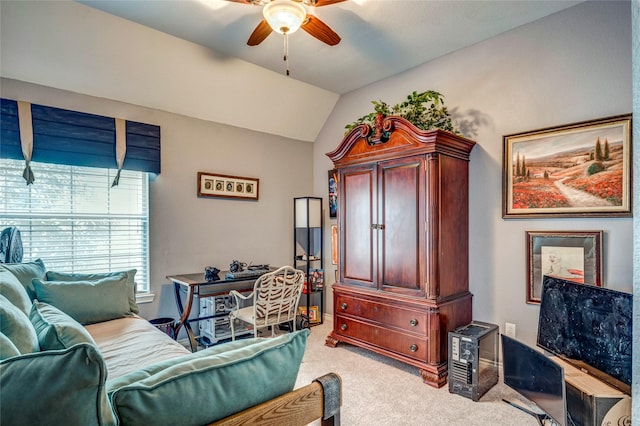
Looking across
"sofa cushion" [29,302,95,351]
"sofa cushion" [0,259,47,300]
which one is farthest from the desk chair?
"sofa cushion" [29,302,95,351]

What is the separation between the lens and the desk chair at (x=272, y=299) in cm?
323

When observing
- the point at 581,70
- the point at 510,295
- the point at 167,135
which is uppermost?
the point at 581,70

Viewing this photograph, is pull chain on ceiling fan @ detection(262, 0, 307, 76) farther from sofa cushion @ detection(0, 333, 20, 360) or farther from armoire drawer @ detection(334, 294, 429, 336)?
armoire drawer @ detection(334, 294, 429, 336)

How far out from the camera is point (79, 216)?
10.2 feet

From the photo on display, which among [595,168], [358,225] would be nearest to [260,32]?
[358,225]

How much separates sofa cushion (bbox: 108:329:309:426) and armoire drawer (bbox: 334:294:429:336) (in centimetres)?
194

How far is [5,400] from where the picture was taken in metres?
0.68

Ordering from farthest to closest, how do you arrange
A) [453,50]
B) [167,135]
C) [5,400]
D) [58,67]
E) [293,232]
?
[293,232] < [167,135] < [453,50] < [58,67] < [5,400]

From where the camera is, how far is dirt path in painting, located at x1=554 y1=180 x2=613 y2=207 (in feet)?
8.06

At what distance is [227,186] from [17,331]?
285cm

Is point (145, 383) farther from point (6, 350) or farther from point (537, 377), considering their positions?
point (537, 377)

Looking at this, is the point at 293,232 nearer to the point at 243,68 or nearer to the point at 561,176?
the point at 243,68

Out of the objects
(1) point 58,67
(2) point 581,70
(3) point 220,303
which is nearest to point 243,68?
(1) point 58,67

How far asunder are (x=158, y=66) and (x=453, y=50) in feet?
9.01
